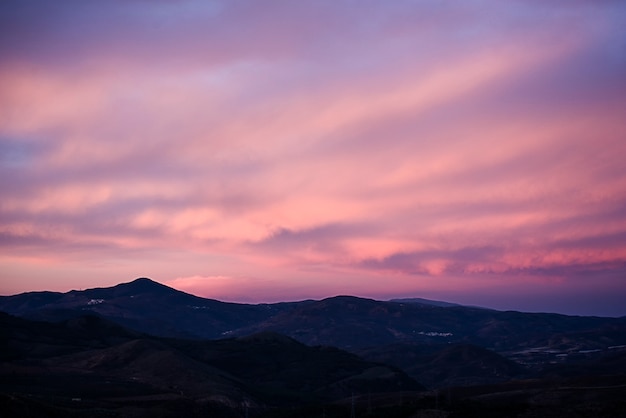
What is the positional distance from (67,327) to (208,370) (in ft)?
191

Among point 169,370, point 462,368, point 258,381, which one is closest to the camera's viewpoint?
point 169,370

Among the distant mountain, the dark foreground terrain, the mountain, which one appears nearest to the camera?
the dark foreground terrain

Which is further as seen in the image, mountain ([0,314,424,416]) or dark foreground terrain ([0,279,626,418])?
mountain ([0,314,424,416])

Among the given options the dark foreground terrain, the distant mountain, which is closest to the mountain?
the dark foreground terrain

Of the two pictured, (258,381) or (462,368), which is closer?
(258,381)

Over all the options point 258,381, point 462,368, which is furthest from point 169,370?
point 462,368

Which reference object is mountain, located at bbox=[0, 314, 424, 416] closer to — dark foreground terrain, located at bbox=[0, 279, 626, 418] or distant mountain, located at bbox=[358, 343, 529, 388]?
dark foreground terrain, located at bbox=[0, 279, 626, 418]

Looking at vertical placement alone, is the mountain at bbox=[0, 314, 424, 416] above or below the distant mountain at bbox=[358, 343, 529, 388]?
above

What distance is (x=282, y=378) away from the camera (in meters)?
134

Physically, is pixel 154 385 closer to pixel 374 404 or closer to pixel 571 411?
pixel 374 404

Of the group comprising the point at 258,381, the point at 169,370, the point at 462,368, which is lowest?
the point at 462,368

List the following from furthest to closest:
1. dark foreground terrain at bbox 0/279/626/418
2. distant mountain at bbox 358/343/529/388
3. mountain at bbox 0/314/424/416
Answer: distant mountain at bbox 358/343/529/388 → mountain at bbox 0/314/424/416 → dark foreground terrain at bbox 0/279/626/418

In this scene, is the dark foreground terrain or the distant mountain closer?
the dark foreground terrain

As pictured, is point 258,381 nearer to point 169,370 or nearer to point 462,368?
point 169,370
